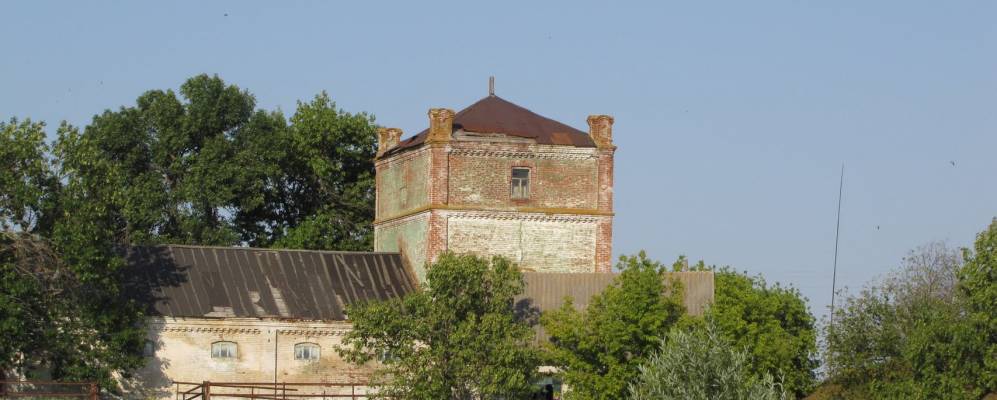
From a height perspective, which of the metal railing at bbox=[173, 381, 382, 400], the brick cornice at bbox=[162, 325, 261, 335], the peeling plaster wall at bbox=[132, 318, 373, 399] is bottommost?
the metal railing at bbox=[173, 381, 382, 400]

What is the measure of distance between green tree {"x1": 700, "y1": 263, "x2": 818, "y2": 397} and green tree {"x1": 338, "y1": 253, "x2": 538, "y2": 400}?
5.50 m

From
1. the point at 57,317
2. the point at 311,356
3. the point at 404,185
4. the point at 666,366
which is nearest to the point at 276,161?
the point at 404,185

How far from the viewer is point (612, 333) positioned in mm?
47562

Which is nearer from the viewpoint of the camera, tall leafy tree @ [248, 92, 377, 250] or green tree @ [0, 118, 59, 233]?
green tree @ [0, 118, 59, 233]

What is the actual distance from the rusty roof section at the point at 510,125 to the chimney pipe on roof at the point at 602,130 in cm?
25

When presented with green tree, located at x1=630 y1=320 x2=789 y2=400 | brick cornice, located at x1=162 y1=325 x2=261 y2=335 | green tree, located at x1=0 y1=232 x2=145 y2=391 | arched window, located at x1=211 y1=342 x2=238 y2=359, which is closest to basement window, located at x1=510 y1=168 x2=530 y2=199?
brick cornice, located at x1=162 y1=325 x2=261 y2=335

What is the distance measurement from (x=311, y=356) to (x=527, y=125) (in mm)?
10613

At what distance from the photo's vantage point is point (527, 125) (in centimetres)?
5659

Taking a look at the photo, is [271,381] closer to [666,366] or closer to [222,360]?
[222,360]

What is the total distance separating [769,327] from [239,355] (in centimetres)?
1508

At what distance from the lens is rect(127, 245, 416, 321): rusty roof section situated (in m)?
50.8

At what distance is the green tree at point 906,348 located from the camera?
46156 mm

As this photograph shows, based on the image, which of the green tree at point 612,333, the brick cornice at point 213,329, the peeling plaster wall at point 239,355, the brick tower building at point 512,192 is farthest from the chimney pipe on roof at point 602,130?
the brick cornice at point 213,329

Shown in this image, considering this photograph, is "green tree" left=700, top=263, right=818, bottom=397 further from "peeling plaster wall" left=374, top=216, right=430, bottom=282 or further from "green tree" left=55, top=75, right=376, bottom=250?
"green tree" left=55, top=75, right=376, bottom=250
